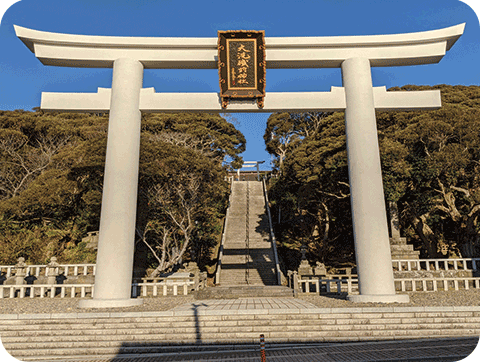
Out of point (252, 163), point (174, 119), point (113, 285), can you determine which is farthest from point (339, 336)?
point (252, 163)

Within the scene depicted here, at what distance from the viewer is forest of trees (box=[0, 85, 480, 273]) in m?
15.1

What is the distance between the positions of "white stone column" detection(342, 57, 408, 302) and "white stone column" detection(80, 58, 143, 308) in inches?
223

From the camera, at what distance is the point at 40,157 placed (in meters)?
21.0

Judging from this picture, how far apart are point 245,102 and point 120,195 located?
13.4ft

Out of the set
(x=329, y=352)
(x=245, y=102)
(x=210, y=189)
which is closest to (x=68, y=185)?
(x=210, y=189)

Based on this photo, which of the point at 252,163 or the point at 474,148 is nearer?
the point at 474,148

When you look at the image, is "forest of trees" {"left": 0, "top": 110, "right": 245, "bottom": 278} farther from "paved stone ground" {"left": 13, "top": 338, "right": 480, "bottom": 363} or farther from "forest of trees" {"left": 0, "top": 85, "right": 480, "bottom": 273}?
"paved stone ground" {"left": 13, "top": 338, "right": 480, "bottom": 363}

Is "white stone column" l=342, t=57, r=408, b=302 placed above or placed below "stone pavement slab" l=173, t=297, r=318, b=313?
above

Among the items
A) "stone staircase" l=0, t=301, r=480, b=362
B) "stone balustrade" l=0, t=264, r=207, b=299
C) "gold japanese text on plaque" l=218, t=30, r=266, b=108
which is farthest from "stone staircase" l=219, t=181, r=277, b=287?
"gold japanese text on plaque" l=218, t=30, r=266, b=108

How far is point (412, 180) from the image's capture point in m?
16.1

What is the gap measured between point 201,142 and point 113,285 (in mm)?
20040

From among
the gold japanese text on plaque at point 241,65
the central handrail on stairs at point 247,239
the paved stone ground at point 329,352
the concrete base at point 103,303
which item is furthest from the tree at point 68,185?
the paved stone ground at point 329,352

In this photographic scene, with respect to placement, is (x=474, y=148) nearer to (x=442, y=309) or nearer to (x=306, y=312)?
(x=442, y=309)

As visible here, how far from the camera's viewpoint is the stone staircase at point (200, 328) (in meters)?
6.18
